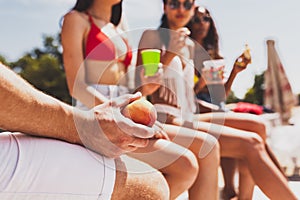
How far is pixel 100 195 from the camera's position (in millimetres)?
1048

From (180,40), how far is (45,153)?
62.1 inches

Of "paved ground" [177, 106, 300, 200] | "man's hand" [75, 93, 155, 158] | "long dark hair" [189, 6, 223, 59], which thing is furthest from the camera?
"paved ground" [177, 106, 300, 200]

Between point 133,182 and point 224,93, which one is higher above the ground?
point 133,182

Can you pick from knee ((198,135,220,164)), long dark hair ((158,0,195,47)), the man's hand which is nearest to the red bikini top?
long dark hair ((158,0,195,47))

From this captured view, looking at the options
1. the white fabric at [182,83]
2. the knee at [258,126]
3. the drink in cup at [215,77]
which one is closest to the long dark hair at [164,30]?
the white fabric at [182,83]

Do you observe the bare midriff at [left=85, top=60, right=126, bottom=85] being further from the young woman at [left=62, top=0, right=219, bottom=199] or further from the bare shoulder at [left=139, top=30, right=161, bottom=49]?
the bare shoulder at [left=139, top=30, right=161, bottom=49]

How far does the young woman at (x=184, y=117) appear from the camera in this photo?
7.83 ft

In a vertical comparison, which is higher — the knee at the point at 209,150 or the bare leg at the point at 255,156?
the knee at the point at 209,150

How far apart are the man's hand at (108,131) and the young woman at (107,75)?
0.78 m

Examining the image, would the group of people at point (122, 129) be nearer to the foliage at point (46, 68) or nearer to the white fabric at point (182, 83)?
the white fabric at point (182, 83)

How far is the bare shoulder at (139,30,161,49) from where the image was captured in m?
2.56

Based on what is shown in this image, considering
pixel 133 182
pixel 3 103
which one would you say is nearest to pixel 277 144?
pixel 133 182

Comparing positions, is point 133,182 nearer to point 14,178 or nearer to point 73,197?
point 73,197

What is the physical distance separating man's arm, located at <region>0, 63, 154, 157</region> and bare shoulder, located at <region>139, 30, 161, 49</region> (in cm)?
144
